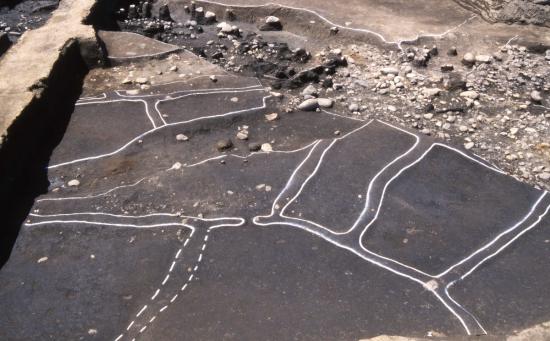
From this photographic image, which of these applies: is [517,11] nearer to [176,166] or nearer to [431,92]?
[431,92]

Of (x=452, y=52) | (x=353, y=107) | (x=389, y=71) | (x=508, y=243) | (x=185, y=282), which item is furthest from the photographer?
(x=452, y=52)

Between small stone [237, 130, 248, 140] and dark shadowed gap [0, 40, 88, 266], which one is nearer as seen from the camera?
dark shadowed gap [0, 40, 88, 266]

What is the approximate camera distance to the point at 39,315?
2.83 m

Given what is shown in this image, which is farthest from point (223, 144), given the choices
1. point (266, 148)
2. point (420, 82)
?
point (420, 82)

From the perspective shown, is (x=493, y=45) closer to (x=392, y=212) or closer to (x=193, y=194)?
(x=392, y=212)

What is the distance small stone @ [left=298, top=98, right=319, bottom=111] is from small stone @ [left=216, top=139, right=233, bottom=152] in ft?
2.36

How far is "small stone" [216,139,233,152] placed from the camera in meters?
3.91

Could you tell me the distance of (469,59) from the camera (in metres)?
4.98

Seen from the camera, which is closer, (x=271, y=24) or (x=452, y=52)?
(x=452, y=52)

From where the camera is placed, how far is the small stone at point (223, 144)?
3.91m

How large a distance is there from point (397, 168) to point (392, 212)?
1.41 feet

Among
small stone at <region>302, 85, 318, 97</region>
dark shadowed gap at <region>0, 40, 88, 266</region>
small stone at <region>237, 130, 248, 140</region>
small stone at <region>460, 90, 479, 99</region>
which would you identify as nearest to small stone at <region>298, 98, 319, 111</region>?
small stone at <region>302, 85, 318, 97</region>

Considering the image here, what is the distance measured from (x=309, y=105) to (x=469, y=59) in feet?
5.46

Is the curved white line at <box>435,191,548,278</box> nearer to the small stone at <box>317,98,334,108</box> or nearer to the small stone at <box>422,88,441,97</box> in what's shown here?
the small stone at <box>422,88,441,97</box>
